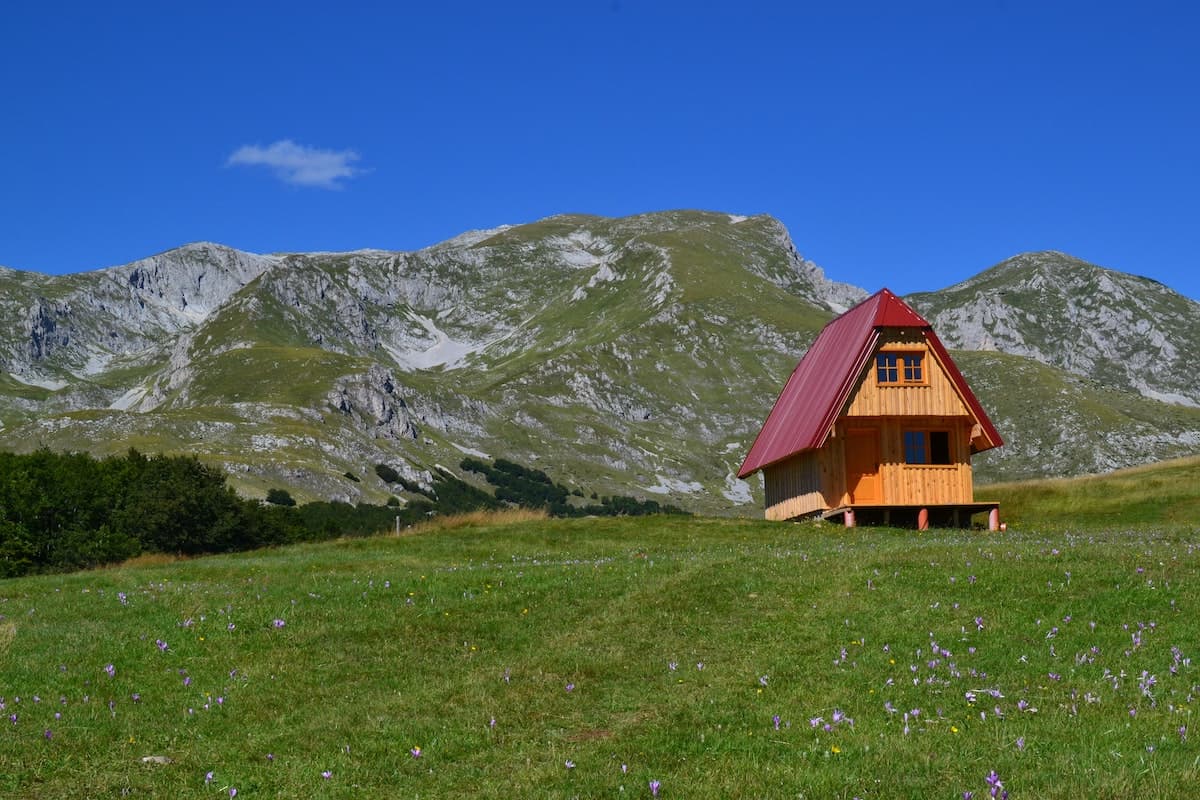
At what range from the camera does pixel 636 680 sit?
18.1 meters

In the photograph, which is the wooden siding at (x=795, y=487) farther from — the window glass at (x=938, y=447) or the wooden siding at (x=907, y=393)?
the window glass at (x=938, y=447)

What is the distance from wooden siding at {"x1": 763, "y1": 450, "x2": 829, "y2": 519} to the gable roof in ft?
Result: 3.89

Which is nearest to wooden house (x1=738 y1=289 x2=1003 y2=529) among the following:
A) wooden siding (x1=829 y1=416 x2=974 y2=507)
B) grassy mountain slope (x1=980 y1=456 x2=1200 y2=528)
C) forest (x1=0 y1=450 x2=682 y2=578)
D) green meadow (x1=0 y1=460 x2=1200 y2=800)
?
wooden siding (x1=829 y1=416 x2=974 y2=507)

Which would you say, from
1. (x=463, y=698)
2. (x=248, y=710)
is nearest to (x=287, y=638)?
(x=248, y=710)

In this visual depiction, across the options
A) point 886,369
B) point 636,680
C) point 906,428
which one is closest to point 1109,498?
point 906,428

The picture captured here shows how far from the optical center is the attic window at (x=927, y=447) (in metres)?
51.4

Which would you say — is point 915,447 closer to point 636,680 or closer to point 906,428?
point 906,428

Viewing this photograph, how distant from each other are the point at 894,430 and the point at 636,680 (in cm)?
3480

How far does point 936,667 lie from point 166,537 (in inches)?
3594

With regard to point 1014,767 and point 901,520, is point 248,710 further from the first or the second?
point 901,520

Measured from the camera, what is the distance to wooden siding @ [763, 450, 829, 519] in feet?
174

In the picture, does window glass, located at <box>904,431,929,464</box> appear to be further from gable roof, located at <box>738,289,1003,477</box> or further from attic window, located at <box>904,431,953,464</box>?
gable roof, located at <box>738,289,1003,477</box>

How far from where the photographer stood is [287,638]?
71.3 feet

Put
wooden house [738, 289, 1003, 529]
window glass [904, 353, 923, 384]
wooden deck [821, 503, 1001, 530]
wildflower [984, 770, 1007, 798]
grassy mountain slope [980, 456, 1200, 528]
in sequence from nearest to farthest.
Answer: wildflower [984, 770, 1007, 798]
wooden deck [821, 503, 1001, 530]
wooden house [738, 289, 1003, 529]
window glass [904, 353, 923, 384]
grassy mountain slope [980, 456, 1200, 528]
